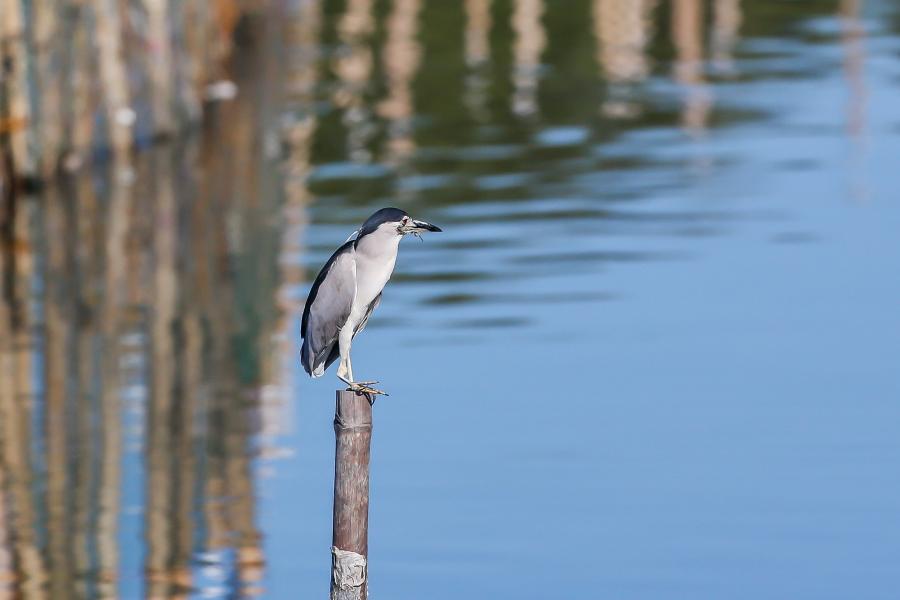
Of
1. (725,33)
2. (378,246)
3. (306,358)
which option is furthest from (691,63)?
(378,246)

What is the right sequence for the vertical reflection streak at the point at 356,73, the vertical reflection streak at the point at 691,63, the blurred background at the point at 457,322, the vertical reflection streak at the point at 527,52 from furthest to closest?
the vertical reflection streak at the point at 527,52 → the vertical reflection streak at the point at 691,63 → the vertical reflection streak at the point at 356,73 → the blurred background at the point at 457,322

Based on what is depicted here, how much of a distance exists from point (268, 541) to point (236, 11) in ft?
84.6

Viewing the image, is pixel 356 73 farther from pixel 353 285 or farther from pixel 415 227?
pixel 415 227

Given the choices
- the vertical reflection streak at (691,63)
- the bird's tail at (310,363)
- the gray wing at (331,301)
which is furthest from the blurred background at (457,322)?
the gray wing at (331,301)

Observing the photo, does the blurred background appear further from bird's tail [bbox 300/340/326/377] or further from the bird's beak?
the bird's beak

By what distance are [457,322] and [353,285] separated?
10251 mm

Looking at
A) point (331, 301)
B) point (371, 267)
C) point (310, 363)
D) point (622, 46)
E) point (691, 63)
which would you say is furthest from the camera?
point (622, 46)

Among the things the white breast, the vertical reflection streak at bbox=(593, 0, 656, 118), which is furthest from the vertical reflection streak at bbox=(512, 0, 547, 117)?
the white breast

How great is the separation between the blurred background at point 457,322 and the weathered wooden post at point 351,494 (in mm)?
3372

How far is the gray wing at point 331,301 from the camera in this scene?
29.5 feet

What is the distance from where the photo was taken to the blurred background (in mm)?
13398

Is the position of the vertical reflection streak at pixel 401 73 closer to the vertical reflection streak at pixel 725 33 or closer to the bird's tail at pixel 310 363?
the vertical reflection streak at pixel 725 33

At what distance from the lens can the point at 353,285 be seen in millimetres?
8984

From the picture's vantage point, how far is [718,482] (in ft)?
47.6
